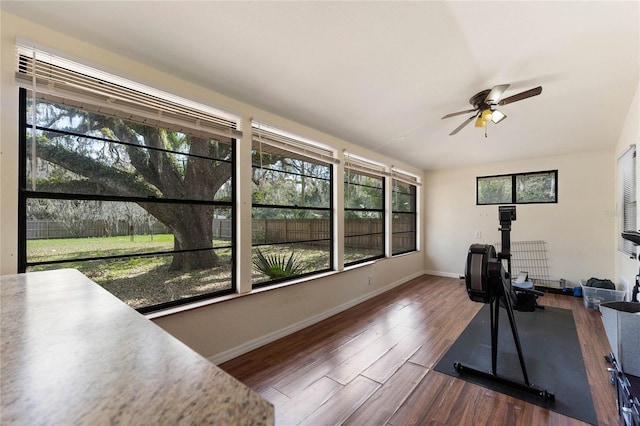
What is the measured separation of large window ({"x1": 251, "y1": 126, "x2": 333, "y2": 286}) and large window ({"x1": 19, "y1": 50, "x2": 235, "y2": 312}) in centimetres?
33

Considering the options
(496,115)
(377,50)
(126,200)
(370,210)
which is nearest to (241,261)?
(126,200)

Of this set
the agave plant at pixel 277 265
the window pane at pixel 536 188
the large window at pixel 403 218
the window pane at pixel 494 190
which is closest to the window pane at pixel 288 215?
the agave plant at pixel 277 265

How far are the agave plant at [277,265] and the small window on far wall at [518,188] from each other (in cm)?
403

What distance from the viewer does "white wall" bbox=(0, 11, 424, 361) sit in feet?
4.87

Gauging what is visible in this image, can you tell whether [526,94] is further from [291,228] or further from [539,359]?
[291,228]

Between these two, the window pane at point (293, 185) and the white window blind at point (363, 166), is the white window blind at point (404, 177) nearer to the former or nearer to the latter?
the white window blind at point (363, 166)

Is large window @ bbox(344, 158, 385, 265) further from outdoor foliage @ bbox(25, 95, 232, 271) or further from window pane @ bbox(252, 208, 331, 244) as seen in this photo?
outdoor foliage @ bbox(25, 95, 232, 271)

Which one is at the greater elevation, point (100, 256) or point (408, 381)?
point (100, 256)

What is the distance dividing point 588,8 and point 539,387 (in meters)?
2.54

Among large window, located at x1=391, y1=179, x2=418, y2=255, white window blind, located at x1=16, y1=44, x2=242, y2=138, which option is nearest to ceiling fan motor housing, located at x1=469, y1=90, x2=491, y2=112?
large window, located at x1=391, y1=179, x2=418, y2=255

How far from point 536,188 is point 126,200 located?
588cm

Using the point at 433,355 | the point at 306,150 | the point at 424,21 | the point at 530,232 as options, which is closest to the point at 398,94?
the point at 424,21

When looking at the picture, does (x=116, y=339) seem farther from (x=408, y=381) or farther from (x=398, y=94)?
(x=398, y=94)

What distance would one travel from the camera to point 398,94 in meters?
2.62
